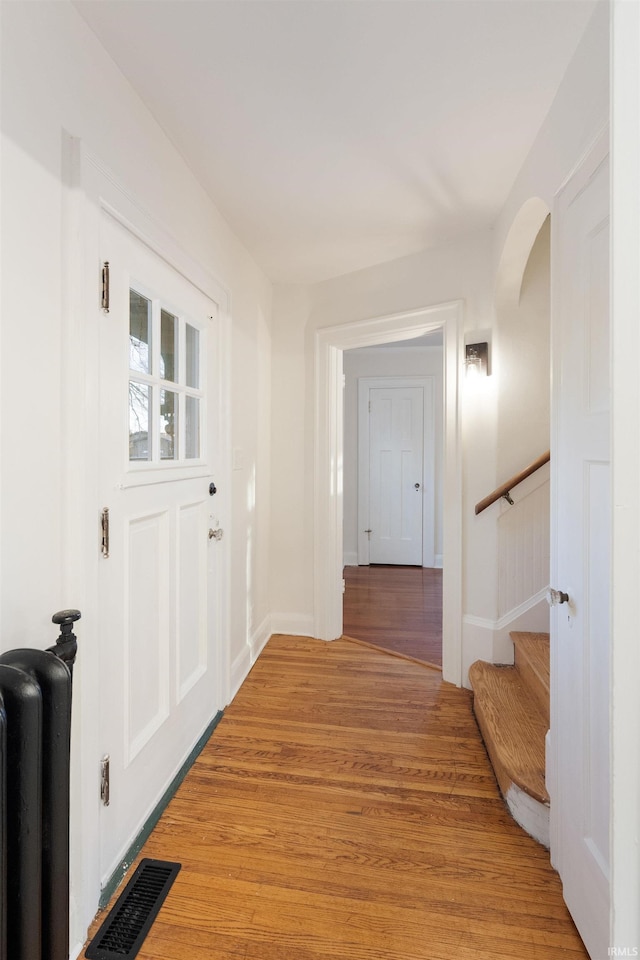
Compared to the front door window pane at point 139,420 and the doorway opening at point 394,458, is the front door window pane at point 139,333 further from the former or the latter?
the doorway opening at point 394,458

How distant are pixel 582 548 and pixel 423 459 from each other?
4540mm

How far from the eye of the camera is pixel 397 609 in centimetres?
427

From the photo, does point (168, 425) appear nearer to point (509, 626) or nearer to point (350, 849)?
point (350, 849)

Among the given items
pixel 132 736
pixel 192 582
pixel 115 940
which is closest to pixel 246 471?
pixel 192 582

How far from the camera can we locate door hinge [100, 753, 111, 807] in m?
1.46

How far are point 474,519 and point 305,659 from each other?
1.32 metres

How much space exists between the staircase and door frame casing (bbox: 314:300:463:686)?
1.08ft

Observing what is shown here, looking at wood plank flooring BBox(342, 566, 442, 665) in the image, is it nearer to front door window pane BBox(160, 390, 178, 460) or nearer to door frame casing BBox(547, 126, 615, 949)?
door frame casing BBox(547, 126, 615, 949)

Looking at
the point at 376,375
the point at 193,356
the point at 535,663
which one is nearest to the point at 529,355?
the point at 535,663

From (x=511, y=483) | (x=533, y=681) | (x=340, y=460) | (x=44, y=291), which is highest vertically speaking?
(x=44, y=291)

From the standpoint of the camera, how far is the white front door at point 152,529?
1.52 m

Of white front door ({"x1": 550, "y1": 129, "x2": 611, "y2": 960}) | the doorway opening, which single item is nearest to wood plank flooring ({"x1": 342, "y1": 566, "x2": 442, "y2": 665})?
the doorway opening

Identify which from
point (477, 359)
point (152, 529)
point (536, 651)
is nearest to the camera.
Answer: point (152, 529)

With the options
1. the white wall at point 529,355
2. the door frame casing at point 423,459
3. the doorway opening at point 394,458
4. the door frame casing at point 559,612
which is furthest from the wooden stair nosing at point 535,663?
the door frame casing at point 423,459
